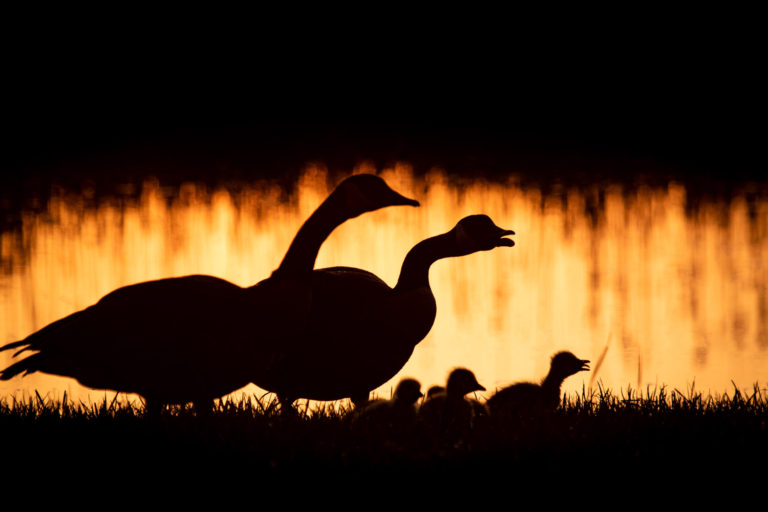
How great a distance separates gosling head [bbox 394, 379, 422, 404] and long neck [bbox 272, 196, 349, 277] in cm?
101

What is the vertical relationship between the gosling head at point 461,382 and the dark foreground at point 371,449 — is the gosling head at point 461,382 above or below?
above

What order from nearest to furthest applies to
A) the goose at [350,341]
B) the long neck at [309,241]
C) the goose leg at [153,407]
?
the goose leg at [153,407] < the long neck at [309,241] < the goose at [350,341]

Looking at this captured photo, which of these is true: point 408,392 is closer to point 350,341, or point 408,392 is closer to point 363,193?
point 350,341

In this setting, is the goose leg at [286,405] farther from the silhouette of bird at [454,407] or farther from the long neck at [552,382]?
the long neck at [552,382]

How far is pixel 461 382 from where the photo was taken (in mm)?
7473

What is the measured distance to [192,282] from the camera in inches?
266

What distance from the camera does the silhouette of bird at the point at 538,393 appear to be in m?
7.46

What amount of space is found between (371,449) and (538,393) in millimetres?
2169

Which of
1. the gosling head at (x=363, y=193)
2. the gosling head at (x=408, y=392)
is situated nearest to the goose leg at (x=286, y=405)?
the gosling head at (x=408, y=392)

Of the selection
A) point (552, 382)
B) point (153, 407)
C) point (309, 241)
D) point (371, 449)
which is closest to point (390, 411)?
point (371, 449)

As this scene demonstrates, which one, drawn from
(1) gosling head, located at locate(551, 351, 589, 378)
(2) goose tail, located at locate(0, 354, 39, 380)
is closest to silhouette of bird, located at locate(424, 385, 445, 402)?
(1) gosling head, located at locate(551, 351, 589, 378)

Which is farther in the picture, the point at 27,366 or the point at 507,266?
the point at 507,266

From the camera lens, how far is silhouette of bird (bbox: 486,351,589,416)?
7461 mm

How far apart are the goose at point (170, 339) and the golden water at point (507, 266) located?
0.57ft
